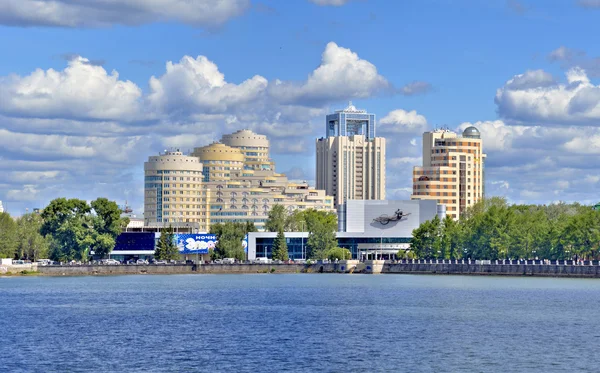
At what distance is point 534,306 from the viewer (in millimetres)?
118188

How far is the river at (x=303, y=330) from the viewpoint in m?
72.8

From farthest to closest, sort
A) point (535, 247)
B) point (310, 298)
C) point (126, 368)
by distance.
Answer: point (535, 247) < point (310, 298) < point (126, 368)

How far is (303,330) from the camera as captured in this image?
93.4m

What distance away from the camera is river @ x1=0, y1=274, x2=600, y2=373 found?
72750 millimetres

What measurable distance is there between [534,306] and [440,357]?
45640mm

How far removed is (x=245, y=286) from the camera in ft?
566

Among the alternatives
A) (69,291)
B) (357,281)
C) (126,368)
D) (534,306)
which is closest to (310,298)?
(534,306)

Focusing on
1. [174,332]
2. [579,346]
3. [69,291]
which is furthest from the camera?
[69,291]

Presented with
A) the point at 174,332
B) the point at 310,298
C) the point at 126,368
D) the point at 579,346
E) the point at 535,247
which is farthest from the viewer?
the point at 535,247

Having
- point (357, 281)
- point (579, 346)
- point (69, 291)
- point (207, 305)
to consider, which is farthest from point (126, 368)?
point (357, 281)

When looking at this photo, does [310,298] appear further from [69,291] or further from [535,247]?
[535,247]

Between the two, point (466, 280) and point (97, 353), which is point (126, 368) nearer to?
point (97, 353)

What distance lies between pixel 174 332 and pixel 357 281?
96.9 m

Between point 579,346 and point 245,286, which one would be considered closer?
point 579,346
